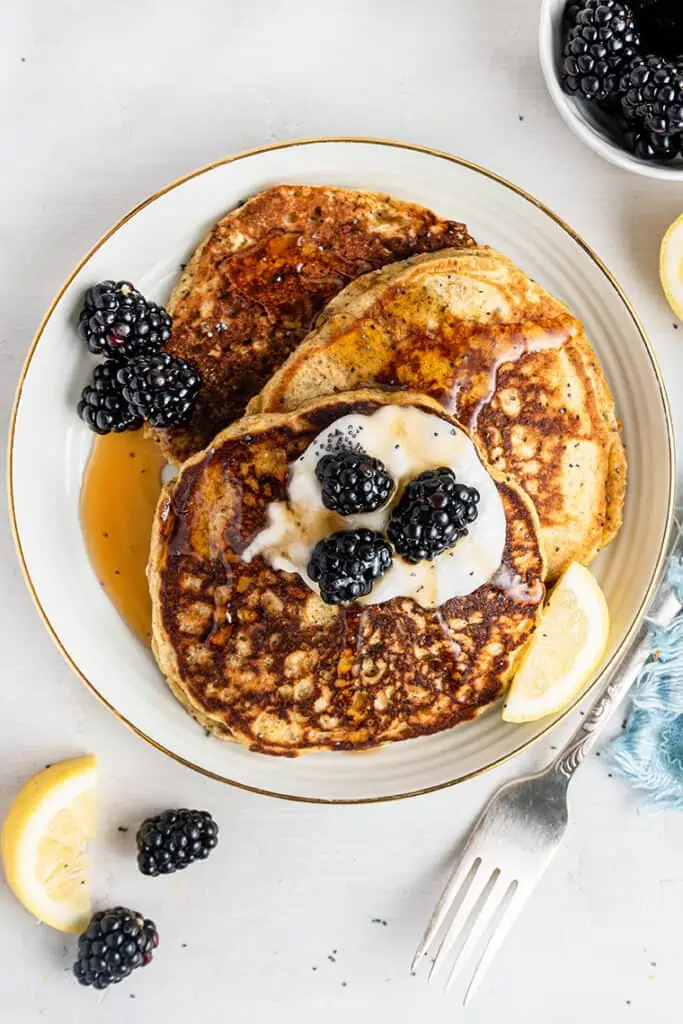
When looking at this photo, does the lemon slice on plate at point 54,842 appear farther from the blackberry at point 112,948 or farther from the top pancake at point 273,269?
the top pancake at point 273,269

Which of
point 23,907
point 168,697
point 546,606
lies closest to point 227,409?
point 168,697

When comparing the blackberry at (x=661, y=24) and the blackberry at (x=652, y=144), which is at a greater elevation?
the blackberry at (x=661, y=24)

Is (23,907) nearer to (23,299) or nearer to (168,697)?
(168,697)

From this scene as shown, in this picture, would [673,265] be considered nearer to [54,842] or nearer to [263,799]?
[263,799]

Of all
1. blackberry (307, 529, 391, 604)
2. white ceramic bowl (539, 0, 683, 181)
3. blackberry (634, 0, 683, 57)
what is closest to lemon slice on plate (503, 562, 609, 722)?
blackberry (307, 529, 391, 604)

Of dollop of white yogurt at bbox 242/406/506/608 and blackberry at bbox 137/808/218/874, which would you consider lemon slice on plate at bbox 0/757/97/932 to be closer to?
blackberry at bbox 137/808/218/874

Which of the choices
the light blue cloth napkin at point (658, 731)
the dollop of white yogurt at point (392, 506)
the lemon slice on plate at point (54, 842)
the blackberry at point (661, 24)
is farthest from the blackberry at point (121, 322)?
the light blue cloth napkin at point (658, 731)
